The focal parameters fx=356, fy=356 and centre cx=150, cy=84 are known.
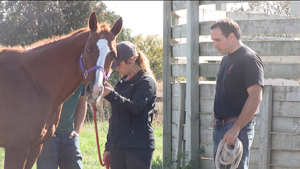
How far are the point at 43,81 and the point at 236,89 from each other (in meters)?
1.77

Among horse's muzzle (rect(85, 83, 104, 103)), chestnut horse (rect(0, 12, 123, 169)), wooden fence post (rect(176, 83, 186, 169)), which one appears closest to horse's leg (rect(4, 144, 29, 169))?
chestnut horse (rect(0, 12, 123, 169))

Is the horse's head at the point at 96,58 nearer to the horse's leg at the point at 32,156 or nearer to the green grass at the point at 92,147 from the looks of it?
the horse's leg at the point at 32,156

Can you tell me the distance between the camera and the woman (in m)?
3.24

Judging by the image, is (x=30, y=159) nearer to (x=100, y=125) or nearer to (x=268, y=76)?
(x=268, y=76)

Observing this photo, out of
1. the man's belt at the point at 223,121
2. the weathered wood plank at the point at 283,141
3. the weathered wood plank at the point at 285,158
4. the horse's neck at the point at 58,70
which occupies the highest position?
the horse's neck at the point at 58,70

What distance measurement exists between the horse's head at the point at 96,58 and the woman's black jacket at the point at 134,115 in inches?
11.1

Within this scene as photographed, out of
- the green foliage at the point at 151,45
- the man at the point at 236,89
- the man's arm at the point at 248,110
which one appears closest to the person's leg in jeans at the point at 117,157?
the man at the point at 236,89

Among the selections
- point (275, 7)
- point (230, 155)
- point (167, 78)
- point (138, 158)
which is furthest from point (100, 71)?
point (275, 7)

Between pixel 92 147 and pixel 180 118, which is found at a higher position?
pixel 180 118

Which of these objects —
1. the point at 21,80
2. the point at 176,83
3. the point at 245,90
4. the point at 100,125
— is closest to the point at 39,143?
the point at 21,80

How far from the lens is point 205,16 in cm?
562

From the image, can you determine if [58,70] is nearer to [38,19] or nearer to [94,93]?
[94,93]

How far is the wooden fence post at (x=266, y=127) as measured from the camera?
4262mm

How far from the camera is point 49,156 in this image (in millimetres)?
3582
